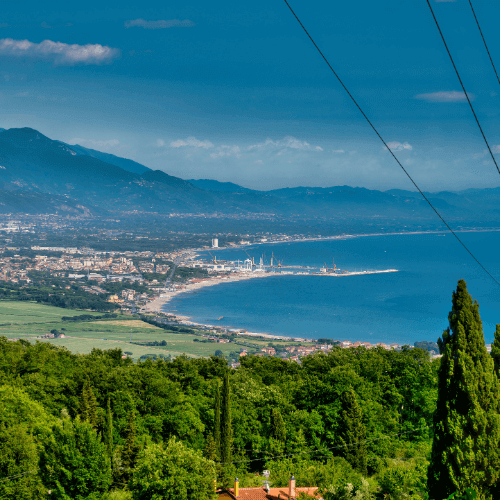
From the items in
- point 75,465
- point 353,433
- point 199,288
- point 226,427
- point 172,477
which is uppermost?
point 172,477

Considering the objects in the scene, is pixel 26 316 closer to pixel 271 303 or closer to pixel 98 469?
pixel 271 303

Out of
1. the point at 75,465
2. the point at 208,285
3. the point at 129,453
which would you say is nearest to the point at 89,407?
the point at 129,453

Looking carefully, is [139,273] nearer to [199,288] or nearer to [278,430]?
[199,288]

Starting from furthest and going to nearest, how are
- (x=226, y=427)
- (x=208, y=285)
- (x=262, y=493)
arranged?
1. (x=208, y=285)
2. (x=226, y=427)
3. (x=262, y=493)

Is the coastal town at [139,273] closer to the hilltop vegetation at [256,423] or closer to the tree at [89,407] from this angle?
the hilltop vegetation at [256,423]

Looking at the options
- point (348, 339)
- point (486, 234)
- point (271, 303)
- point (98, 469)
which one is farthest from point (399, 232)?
point (98, 469)

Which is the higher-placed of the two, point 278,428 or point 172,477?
point 172,477
